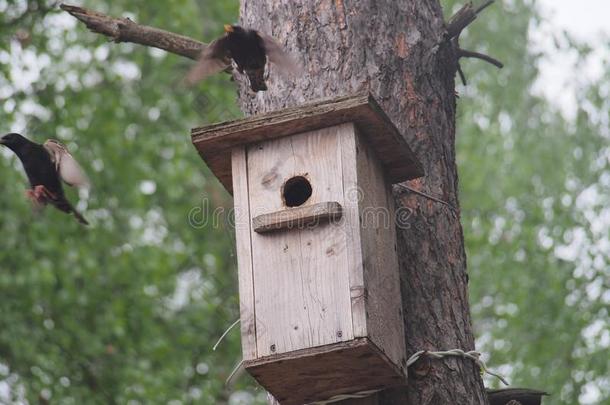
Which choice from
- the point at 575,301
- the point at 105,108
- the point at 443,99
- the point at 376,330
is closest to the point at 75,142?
the point at 105,108

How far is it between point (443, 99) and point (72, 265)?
610 centimetres

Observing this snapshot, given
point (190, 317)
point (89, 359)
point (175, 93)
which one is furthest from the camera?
point (175, 93)

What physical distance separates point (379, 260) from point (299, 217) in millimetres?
328

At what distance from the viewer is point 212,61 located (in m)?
4.85

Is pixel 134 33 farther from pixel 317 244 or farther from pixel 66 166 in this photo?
pixel 317 244

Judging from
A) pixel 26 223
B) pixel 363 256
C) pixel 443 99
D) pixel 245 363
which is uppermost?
pixel 26 223

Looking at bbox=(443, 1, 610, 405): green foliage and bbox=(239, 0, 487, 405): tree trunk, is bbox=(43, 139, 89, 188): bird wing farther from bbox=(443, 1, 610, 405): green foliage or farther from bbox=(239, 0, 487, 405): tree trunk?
bbox=(443, 1, 610, 405): green foliage

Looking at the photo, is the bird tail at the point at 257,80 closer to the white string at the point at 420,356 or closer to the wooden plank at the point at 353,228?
the wooden plank at the point at 353,228

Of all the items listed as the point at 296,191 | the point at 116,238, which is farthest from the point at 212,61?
the point at 116,238

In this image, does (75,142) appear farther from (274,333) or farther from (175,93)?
(274,333)

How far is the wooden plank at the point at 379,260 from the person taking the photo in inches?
152

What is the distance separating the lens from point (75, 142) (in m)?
10.6

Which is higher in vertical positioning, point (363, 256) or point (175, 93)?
point (175, 93)

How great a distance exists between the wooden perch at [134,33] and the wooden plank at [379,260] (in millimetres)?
1209
